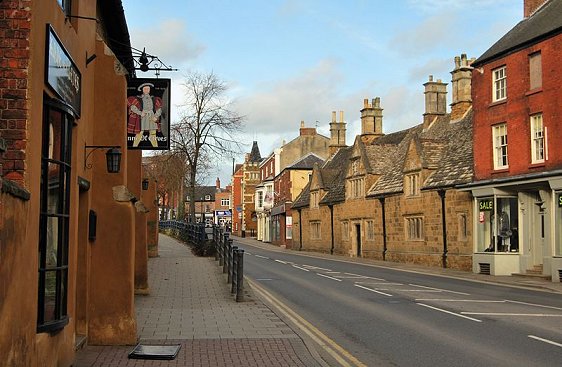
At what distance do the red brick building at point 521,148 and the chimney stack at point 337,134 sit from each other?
3014cm

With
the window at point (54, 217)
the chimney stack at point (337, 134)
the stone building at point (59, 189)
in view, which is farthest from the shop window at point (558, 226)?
the chimney stack at point (337, 134)

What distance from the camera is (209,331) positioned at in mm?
11562

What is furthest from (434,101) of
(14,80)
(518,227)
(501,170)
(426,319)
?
(14,80)

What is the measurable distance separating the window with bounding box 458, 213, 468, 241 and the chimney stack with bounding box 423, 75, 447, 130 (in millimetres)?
12532

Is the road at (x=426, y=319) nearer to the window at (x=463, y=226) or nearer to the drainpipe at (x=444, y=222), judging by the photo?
the window at (x=463, y=226)

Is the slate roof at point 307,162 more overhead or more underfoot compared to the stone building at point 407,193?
more overhead

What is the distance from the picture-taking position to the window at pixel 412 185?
112 ft

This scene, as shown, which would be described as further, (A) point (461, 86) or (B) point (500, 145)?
(A) point (461, 86)

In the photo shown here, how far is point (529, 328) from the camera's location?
12359mm

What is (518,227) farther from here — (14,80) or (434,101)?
(14,80)

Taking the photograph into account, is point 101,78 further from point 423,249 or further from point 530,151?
point 423,249

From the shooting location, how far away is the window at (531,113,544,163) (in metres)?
24.9

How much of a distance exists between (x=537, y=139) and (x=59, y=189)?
21973 mm

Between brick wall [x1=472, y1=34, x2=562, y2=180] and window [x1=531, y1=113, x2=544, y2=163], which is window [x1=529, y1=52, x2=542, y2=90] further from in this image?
window [x1=531, y1=113, x2=544, y2=163]
